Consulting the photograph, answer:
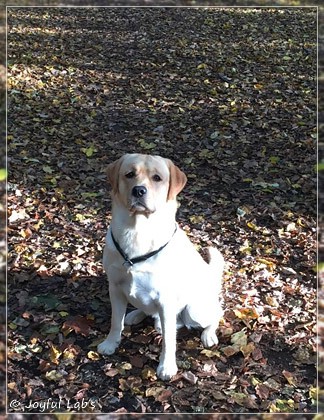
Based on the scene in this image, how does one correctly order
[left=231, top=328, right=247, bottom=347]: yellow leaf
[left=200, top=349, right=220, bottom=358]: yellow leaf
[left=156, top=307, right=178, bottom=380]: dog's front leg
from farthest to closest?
[left=231, top=328, right=247, bottom=347]: yellow leaf < [left=200, top=349, right=220, bottom=358]: yellow leaf < [left=156, top=307, right=178, bottom=380]: dog's front leg

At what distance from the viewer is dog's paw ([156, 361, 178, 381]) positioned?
3.33m

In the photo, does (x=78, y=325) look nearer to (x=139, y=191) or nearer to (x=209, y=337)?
(x=209, y=337)

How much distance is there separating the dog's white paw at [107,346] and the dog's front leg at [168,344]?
1.19 ft

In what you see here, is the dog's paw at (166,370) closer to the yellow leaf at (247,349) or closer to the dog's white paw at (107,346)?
the dog's white paw at (107,346)

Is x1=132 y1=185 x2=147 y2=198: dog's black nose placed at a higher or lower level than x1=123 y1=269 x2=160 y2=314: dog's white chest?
higher

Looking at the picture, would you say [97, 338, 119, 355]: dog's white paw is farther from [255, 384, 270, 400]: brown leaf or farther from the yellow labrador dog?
[255, 384, 270, 400]: brown leaf

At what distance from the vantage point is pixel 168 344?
3.42 meters

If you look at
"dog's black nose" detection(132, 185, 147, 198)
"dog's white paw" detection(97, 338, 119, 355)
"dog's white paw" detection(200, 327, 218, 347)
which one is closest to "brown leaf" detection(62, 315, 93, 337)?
"dog's white paw" detection(97, 338, 119, 355)

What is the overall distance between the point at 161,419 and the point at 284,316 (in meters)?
1.42

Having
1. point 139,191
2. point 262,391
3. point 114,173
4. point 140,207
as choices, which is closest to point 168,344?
point 262,391

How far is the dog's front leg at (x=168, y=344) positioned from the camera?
3369 millimetres

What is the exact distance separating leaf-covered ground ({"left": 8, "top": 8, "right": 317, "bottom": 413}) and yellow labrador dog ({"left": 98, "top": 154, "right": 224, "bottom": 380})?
0.18 meters

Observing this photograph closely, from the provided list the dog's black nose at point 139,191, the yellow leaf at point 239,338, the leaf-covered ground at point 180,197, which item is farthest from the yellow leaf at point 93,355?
the dog's black nose at point 139,191

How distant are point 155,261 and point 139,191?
530 mm
